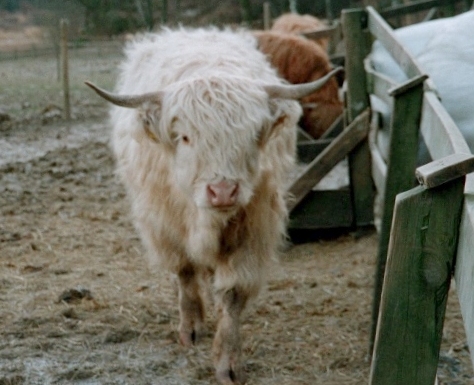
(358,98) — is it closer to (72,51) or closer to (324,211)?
(324,211)

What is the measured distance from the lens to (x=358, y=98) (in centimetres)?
684

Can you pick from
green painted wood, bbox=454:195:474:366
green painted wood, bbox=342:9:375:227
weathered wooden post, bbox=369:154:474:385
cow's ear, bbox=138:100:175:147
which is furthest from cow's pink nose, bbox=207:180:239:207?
green painted wood, bbox=342:9:375:227

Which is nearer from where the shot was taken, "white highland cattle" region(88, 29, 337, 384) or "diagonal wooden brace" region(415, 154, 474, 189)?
"diagonal wooden brace" region(415, 154, 474, 189)

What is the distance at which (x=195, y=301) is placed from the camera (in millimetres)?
5207

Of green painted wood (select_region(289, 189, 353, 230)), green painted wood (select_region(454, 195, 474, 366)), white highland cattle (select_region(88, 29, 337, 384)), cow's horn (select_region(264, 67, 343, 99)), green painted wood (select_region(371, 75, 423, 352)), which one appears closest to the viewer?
green painted wood (select_region(454, 195, 474, 366))

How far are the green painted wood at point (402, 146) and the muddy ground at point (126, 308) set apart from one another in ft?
3.05

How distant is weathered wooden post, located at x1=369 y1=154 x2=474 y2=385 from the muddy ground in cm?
220

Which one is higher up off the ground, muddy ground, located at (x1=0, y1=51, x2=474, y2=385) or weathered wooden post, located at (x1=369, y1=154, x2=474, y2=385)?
weathered wooden post, located at (x1=369, y1=154, x2=474, y2=385)

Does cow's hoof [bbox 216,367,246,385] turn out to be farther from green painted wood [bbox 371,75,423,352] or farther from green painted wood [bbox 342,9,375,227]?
green painted wood [bbox 342,9,375,227]

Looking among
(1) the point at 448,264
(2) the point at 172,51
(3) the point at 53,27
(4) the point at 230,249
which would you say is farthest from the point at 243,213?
(3) the point at 53,27

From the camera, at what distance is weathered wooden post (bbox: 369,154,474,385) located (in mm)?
2129

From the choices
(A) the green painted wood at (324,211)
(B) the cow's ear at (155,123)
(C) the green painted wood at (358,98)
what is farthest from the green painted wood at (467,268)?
(A) the green painted wood at (324,211)

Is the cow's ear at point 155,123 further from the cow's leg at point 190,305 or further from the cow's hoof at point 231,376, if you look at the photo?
the cow's hoof at point 231,376

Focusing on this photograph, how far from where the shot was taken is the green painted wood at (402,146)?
398 centimetres
